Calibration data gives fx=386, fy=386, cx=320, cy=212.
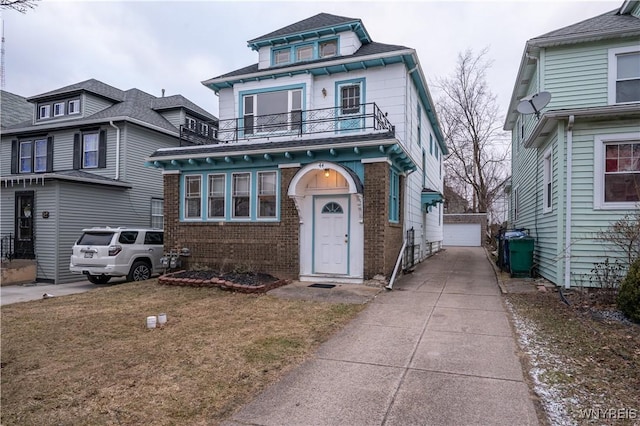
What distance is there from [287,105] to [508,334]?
10.1 metres

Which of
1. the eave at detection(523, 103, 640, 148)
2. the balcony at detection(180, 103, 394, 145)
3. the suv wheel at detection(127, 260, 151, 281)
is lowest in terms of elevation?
the suv wheel at detection(127, 260, 151, 281)

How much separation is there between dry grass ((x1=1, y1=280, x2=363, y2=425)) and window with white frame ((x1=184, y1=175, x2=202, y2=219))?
3.93 metres

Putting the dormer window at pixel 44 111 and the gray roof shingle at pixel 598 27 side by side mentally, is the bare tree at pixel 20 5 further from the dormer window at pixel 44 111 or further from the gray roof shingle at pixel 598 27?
the dormer window at pixel 44 111

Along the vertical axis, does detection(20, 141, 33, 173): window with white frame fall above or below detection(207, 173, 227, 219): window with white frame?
above

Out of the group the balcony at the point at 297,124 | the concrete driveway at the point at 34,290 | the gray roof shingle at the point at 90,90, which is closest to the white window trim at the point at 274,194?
the balcony at the point at 297,124

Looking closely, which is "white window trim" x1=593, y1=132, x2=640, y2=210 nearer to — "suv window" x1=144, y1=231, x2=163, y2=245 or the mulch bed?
the mulch bed

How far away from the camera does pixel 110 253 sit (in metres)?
11.1

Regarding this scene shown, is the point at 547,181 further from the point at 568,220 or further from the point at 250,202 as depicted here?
the point at 250,202

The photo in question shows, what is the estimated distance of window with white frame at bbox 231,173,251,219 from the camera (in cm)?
1138

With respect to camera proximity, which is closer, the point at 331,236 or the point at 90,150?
the point at 331,236

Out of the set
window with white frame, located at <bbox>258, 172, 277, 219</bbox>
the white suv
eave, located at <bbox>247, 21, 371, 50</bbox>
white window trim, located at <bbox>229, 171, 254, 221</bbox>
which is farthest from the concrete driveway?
eave, located at <bbox>247, 21, 371, 50</bbox>

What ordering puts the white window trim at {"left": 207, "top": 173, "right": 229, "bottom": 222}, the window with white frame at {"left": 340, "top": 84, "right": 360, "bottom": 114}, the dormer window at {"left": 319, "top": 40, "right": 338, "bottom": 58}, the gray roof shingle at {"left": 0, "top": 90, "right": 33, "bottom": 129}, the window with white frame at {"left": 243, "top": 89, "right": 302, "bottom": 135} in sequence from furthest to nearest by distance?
the gray roof shingle at {"left": 0, "top": 90, "right": 33, "bottom": 129} < the dormer window at {"left": 319, "top": 40, "right": 338, "bottom": 58} < the window with white frame at {"left": 243, "top": 89, "right": 302, "bottom": 135} < the window with white frame at {"left": 340, "top": 84, "right": 360, "bottom": 114} < the white window trim at {"left": 207, "top": 173, "right": 229, "bottom": 222}

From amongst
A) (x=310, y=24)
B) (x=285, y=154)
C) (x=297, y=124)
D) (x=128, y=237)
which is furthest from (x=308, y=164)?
(x=310, y=24)

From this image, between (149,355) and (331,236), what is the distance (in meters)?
6.25
